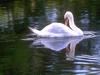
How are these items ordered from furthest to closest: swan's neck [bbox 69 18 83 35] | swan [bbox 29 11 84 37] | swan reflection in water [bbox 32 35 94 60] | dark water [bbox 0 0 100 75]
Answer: swan's neck [bbox 69 18 83 35], swan [bbox 29 11 84 37], swan reflection in water [bbox 32 35 94 60], dark water [bbox 0 0 100 75]

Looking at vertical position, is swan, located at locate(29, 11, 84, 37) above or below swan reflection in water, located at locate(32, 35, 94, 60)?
above

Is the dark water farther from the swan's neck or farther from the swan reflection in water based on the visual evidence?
the swan's neck

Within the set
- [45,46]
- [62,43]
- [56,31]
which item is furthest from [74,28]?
[45,46]

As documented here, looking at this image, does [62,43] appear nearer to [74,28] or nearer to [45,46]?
[45,46]

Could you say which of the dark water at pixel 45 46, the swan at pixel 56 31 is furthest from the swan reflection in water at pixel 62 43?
the swan at pixel 56 31

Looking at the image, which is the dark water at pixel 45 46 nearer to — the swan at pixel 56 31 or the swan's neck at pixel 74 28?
the swan at pixel 56 31

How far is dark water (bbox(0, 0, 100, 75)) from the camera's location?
942 centimetres

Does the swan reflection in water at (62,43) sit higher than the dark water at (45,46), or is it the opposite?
the dark water at (45,46)

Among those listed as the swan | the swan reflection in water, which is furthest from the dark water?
the swan

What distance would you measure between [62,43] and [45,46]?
27.3 inches

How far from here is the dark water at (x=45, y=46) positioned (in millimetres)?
9422

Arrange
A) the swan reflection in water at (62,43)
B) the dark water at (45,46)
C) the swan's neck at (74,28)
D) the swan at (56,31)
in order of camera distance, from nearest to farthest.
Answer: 1. the dark water at (45,46)
2. the swan reflection in water at (62,43)
3. the swan at (56,31)
4. the swan's neck at (74,28)

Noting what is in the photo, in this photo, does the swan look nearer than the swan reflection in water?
No

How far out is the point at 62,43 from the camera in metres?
12.8
